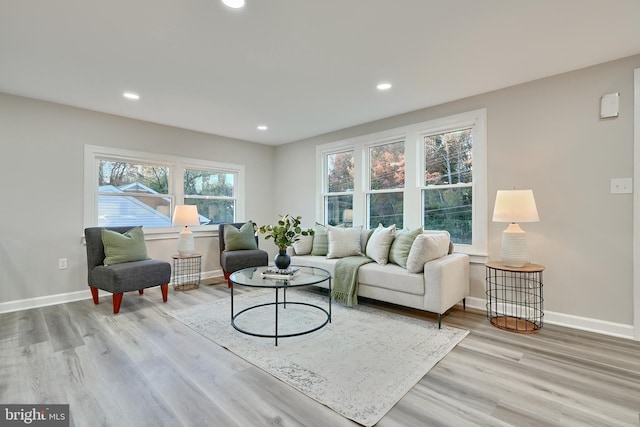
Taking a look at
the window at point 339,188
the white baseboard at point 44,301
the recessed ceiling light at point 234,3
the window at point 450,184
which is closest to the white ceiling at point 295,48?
the recessed ceiling light at point 234,3

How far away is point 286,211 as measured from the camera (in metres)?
5.81

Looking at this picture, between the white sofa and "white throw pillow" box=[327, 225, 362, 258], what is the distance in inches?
12.3

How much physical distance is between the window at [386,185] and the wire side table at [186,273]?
2.70 meters

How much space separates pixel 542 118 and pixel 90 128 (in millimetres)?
5286

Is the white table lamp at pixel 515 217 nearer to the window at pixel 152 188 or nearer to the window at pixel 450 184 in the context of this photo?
the window at pixel 450 184

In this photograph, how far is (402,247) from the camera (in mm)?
3354

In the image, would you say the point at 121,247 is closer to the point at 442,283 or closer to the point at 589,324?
the point at 442,283

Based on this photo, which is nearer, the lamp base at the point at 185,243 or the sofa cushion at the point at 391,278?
the sofa cushion at the point at 391,278

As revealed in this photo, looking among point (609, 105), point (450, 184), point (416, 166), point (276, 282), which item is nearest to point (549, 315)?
point (450, 184)

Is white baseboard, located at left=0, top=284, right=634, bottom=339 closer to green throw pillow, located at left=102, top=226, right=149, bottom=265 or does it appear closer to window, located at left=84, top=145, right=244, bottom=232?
green throw pillow, located at left=102, top=226, right=149, bottom=265

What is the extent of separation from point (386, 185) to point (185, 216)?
2912 mm

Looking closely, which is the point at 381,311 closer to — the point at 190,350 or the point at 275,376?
the point at 275,376

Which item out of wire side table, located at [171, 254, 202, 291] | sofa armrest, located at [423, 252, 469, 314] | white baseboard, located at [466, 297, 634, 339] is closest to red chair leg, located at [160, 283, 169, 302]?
wire side table, located at [171, 254, 202, 291]

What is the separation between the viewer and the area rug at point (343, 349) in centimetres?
183
